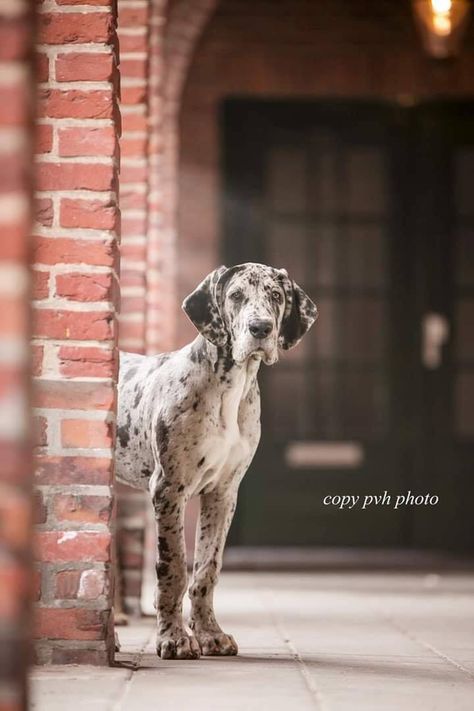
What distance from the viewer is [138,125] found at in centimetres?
480

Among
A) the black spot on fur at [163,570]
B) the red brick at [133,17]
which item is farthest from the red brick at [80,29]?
the red brick at [133,17]

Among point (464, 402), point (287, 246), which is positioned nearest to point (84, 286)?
point (287, 246)

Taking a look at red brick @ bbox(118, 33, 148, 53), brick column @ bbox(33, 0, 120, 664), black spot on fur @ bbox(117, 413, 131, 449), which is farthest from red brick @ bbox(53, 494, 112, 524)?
red brick @ bbox(118, 33, 148, 53)

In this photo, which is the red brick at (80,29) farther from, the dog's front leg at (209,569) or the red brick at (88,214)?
the dog's front leg at (209,569)

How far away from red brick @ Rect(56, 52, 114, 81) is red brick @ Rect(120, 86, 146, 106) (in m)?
1.50

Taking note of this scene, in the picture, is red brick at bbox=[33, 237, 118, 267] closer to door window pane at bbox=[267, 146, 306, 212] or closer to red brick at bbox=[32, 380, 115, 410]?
red brick at bbox=[32, 380, 115, 410]

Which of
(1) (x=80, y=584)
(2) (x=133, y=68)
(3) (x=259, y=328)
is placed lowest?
(1) (x=80, y=584)

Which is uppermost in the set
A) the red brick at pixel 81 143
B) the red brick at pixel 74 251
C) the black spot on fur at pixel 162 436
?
the red brick at pixel 81 143

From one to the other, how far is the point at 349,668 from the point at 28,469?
2.04m

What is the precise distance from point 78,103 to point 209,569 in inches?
51.8

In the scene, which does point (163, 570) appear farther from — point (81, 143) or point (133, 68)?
point (133, 68)

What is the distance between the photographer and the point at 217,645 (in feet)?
11.7

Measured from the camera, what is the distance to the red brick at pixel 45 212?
325cm

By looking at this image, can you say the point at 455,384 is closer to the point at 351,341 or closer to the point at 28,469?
the point at 351,341
